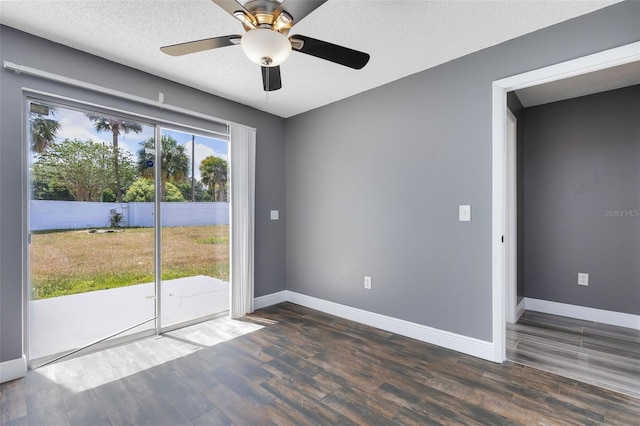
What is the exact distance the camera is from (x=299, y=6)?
1.43 meters

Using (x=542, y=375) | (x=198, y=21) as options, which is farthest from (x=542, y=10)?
(x=542, y=375)

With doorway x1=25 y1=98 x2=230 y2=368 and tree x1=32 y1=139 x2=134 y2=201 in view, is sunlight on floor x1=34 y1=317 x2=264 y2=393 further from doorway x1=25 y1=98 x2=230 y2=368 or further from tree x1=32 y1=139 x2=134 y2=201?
tree x1=32 y1=139 x2=134 y2=201

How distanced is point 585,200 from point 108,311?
5.09 m

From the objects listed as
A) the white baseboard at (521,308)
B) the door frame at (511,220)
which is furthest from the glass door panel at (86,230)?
the white baseboard at (521,308)

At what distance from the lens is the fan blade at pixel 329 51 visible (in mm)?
1633

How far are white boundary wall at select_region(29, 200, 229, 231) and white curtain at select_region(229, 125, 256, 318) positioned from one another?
20 centimetres

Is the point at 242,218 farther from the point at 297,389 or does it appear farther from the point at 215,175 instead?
the point at 297,389

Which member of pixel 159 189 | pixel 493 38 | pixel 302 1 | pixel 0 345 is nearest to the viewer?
pixel 302 1

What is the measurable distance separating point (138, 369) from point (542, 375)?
3070 millimetres

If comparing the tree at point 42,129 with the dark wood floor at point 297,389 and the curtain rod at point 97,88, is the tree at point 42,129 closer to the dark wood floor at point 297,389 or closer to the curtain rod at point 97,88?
the curtain rod at point 97,88

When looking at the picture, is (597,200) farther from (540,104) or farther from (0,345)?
(0,345)

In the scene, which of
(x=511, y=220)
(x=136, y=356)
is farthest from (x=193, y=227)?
(x=511, y=220)

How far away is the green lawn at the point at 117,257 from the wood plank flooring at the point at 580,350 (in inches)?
124

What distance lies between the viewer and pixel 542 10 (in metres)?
1.97
